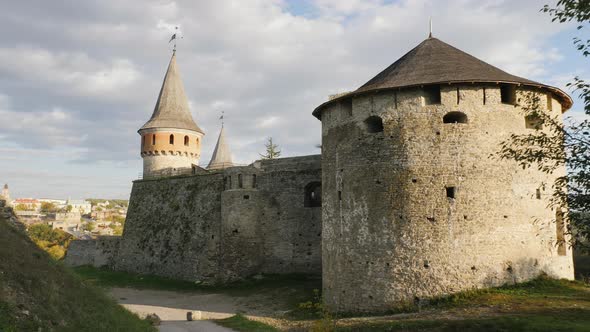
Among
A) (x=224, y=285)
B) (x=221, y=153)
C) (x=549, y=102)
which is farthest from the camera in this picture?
(x=221, y=153)

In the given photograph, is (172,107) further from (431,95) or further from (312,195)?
(431,95)

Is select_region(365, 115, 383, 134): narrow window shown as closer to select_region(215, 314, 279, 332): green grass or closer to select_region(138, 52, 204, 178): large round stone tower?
select_region(215, 314, 279, 332): green grass

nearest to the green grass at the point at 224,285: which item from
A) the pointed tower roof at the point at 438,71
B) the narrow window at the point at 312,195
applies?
the narrow window at the point at 312,195

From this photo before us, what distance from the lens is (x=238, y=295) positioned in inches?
854

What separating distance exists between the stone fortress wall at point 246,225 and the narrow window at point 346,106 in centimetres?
756

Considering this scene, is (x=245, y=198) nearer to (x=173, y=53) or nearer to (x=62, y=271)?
(x=62, y=271)

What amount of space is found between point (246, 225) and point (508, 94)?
46.5ft

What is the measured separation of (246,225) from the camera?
24.7m

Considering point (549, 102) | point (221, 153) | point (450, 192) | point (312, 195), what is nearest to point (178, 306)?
point (312, 195)

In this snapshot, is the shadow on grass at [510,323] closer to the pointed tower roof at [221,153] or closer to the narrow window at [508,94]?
the narrow window at [508,94]

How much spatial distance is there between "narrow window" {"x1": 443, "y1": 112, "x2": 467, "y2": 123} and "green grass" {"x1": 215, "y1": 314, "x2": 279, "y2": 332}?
869cm

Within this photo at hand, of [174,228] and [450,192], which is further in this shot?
[174,228]

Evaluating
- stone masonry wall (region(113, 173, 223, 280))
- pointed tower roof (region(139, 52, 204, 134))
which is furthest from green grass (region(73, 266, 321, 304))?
pointed tower roof (region(139, 52, 204, 134))

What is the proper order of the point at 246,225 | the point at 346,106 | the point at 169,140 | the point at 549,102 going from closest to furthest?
the point at 549,102
the point at 346,106
the point at 246,225
the point at 169,140
